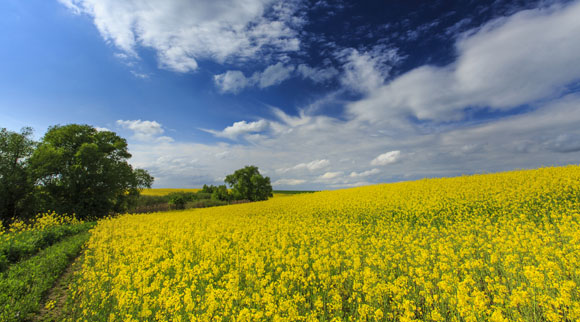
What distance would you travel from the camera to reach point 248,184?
5084 cm

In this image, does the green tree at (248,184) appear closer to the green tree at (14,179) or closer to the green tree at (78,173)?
the green tree at (78,173)

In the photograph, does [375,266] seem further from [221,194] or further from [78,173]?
[221,194]

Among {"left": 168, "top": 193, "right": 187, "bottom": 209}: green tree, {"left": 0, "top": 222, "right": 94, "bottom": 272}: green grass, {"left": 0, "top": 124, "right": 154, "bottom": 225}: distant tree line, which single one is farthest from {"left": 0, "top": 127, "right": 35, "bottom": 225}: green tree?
{"left": 168, "top": 193, "right": 187, "bottom": 209}: green tree

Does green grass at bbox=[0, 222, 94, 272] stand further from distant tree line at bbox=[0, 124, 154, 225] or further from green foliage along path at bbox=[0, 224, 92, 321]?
distant tree line at bbox=[0, 124, 154, 225]

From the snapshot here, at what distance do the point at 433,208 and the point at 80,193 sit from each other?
36.4m

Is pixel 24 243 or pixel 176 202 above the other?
pixel 176 202

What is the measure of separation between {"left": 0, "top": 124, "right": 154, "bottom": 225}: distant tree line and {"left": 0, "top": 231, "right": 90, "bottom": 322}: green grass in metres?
20.8

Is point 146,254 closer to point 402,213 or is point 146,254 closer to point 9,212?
point 402,213

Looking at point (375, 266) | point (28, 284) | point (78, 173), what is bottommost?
point (28, 284)

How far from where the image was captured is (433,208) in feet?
50.4

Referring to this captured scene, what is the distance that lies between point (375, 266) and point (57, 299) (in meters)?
10.1

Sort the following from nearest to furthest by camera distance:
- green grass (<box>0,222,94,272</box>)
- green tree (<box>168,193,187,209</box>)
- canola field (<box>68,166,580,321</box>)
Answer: canola field (<box>68,166,580,321</box>) → green grass (<box>0,222,94,272</box>) → green tree (<box>168,193,187,209</box>)

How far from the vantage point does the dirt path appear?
6570 mm

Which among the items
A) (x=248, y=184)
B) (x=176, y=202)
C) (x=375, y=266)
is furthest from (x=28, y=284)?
(x=248, y=184)
